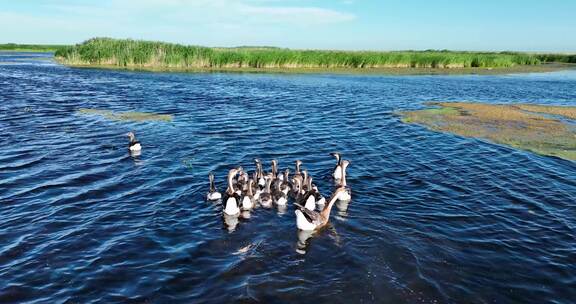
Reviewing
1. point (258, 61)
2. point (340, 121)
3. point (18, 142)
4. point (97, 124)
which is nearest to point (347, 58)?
point (258, 61)

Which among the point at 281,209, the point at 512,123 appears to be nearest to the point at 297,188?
the point at 281,209

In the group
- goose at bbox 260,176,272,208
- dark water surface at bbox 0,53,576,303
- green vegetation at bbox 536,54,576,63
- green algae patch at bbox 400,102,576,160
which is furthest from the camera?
green vegetation at bbox 536,54,576,63

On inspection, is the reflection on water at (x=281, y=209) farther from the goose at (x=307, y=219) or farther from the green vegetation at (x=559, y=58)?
the green vegetation at (x=559, y=58)

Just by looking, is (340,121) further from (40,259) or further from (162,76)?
(162,76)

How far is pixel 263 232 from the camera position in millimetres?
12281

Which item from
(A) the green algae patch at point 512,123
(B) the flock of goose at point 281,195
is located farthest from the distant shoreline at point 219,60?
(B) the flock of goose at point 281,195

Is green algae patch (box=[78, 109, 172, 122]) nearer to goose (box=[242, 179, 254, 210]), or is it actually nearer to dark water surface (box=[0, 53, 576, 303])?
dark water surface (box=[0, 53, 576, 303])

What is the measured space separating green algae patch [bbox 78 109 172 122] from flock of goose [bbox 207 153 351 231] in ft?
46.8

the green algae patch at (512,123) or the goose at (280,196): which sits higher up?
the green algae patch at (512,123)

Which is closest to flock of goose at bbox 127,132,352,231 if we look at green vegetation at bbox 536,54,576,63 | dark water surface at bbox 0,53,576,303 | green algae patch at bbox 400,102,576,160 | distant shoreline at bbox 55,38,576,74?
dark water surface at bbox 0,53,576,303

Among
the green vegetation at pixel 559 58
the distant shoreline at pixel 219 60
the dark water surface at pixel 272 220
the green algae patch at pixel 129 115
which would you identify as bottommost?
the dark water surface at pixel 272 220

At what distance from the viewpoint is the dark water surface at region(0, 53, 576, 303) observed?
9.73 meters

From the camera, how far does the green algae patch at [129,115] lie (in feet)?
91.3

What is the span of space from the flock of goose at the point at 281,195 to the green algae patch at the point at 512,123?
483 inches
